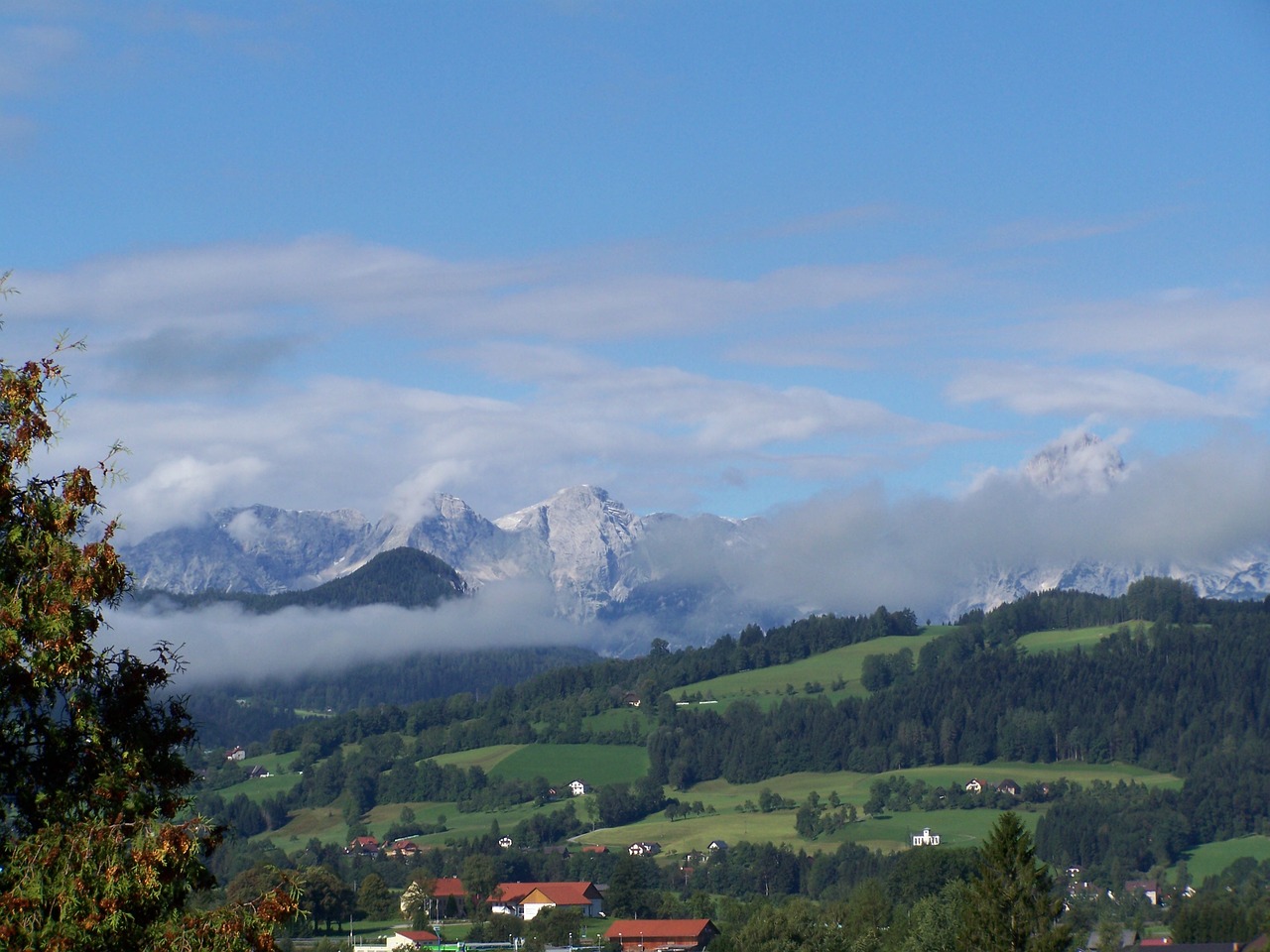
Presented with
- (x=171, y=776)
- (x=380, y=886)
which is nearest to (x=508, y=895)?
(x=380, y=886)

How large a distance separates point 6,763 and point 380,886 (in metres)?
178

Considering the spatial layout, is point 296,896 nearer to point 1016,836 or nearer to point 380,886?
point 1016,836

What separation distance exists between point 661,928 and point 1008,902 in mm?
83186

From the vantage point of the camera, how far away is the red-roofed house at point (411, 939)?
148250mm

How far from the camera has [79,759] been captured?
65.5 ft

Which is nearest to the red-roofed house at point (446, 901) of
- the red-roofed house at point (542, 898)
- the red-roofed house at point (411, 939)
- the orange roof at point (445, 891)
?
the orange roof at point (445, 891)

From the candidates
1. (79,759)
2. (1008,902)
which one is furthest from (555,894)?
(79,759)

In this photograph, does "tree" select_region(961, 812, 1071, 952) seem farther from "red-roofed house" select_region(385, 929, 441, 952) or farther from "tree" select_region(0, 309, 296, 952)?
"red-roofed house" select_region(385, 929, 441, 952)

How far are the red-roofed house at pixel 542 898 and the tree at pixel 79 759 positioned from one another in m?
174

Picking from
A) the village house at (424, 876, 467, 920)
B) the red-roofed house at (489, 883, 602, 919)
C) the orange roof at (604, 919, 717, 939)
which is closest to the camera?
the orange roof at (604, 919, 717, 939)

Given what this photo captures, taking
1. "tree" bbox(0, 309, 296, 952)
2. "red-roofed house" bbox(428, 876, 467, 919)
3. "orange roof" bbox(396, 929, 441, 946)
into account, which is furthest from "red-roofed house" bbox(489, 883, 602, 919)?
"tree" bbox(0, 309, 296, 952)

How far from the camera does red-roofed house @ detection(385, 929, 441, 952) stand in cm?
14825

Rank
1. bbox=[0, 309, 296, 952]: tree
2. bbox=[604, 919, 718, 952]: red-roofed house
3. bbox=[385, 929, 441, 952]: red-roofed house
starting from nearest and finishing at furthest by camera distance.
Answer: bbox=[0, 309, 296, 952]: tree
bbox=[385, 929, 441, 952]: red-roofed house
bbox=[604, 919, 718, 952]: red-roofed house

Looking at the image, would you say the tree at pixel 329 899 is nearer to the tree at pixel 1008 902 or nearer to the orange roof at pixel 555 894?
the orange roof at pixel 555 894
